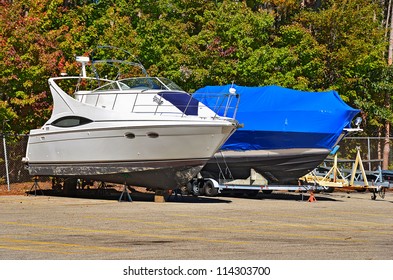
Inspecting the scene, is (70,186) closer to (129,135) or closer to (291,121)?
(129,135)

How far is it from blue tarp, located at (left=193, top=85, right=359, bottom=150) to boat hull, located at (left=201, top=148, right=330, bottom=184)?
0.70 feet

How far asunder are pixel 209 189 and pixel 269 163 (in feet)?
6.98

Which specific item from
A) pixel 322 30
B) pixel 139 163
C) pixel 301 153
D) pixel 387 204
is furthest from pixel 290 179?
pixel 322 30

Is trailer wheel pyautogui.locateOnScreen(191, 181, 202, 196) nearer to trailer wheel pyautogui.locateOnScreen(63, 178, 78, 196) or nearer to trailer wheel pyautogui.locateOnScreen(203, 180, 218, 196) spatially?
trailer wheel pyautogui.locateOnScreen(203, 180, 218, 196)

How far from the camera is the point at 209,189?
95.7ft

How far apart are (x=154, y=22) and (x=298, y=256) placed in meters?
27.6

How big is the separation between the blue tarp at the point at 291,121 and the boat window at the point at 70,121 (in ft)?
15.0

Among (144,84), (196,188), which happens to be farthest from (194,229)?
A: (196,188)

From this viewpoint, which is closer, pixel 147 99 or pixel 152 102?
pixel 152 102

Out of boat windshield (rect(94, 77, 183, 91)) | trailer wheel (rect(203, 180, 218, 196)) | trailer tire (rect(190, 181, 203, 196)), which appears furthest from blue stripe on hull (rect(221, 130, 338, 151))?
boat windshield (rect(94, 77, 183, 91))

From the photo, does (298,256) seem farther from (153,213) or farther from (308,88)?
(308,88)

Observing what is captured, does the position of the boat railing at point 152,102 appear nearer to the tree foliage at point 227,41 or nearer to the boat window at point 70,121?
the boat window at point 70,121

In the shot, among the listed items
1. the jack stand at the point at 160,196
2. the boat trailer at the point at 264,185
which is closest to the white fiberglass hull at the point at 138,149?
the jack stand at the point at 160,196

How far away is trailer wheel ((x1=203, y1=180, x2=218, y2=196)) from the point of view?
95.1ft
